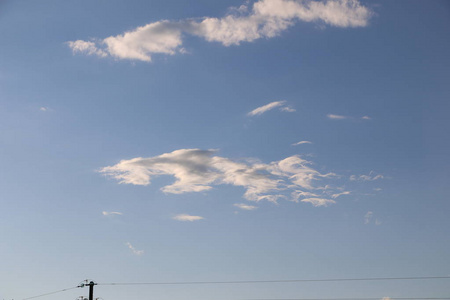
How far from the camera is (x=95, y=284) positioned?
7738cm
